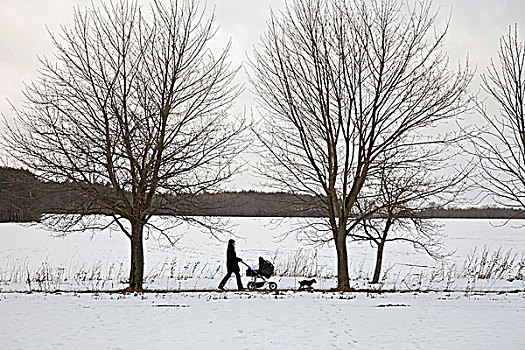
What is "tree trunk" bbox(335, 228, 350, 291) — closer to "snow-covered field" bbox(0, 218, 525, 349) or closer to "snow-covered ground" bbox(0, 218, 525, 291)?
"snow-covered field" bbox(0, 218, 525, 349)

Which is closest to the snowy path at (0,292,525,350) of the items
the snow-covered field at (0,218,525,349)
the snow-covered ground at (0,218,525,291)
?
the snow-covered field at (0,218,525,349)

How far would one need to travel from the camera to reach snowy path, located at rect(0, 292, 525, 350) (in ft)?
25.6

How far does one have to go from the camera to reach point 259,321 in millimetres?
9219

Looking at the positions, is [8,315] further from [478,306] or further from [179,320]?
[478,306]

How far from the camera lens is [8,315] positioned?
939cm

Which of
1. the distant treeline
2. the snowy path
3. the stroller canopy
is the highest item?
the distant treeline

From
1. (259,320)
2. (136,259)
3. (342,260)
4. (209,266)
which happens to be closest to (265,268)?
(342,260)

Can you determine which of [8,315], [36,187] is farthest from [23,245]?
[8,315]

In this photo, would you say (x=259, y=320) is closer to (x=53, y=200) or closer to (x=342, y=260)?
(x=342, y=260)

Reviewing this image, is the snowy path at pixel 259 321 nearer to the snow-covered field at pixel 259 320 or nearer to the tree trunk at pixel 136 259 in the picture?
the snow-covered field at pixel 259 320

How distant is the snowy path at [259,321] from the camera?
7.79 m

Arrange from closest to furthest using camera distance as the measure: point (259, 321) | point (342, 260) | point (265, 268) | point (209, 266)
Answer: point (259, 321) < point (342, 260) < point (265, 268) < point (209, 266)

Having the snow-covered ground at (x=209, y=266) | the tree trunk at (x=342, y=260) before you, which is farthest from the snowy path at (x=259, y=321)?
the snow-covered ground at (x=209, y=266)

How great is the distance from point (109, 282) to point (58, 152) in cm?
545
